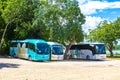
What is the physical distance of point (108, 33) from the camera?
68000 mm

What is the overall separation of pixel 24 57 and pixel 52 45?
4.12 m

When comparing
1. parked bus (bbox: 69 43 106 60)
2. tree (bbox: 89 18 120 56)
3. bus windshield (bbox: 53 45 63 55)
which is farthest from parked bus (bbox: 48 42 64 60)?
tree (bbox: 89 18 120 56)

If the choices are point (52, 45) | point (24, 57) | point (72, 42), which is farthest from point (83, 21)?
point (24, 57)

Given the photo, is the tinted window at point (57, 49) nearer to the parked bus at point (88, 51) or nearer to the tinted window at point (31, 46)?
the tinted window at point (31, 46)

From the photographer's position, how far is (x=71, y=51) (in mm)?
53094

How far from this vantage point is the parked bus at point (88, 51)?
48.3 meters

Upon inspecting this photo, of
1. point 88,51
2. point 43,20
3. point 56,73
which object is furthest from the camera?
point 88,51

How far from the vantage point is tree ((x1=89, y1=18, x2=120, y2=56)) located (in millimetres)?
67625

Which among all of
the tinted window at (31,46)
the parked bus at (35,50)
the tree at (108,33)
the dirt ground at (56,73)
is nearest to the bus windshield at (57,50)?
the parked bus at (35,50)

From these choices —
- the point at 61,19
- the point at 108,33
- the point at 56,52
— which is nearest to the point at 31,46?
the point at 56,52

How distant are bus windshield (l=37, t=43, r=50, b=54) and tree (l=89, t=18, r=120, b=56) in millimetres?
27909

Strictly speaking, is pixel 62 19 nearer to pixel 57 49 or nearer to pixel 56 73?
pixel 57 49

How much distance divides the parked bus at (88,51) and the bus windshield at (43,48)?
9.16 m

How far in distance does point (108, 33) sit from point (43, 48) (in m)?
28.9
